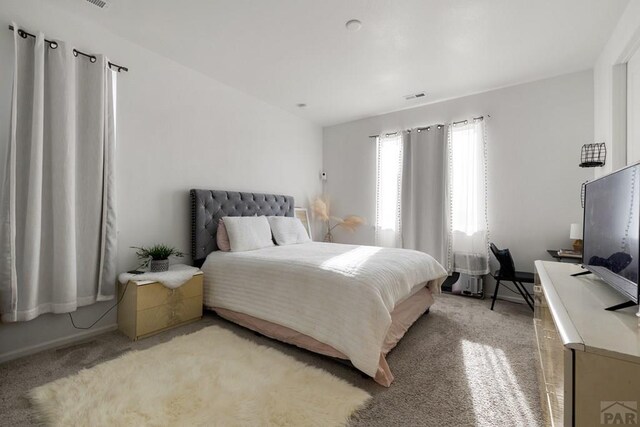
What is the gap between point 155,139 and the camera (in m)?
2.92

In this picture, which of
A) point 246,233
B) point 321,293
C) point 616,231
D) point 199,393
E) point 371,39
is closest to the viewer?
point 616,231

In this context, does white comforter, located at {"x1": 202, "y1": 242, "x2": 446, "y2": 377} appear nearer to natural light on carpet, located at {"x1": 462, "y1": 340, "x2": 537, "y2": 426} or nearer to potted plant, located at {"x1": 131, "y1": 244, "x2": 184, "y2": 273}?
potted plant, located at {"x1": 131, "y1": 244, "x2": 184, "y2": 273}

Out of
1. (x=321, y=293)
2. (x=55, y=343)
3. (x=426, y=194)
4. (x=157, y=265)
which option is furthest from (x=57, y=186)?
(x=426, y=194)

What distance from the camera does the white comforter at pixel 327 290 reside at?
1822mm

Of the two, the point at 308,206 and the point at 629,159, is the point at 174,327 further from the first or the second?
the point at 629,159

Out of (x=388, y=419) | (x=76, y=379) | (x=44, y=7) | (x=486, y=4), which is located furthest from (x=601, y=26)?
(x=76, y=379)

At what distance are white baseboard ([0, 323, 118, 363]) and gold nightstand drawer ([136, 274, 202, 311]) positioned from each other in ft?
1.85

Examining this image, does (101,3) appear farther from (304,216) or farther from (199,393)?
(304,216)

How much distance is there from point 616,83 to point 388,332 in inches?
118

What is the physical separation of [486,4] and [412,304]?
2.58m

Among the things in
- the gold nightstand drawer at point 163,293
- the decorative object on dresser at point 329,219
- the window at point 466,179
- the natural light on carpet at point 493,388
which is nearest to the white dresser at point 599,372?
the natural light on carpet at point 493,388

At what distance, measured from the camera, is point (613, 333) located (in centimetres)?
88

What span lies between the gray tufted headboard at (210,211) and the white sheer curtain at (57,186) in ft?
2.57

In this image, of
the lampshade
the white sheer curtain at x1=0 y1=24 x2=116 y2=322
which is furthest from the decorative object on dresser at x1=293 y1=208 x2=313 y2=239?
the lampshade
